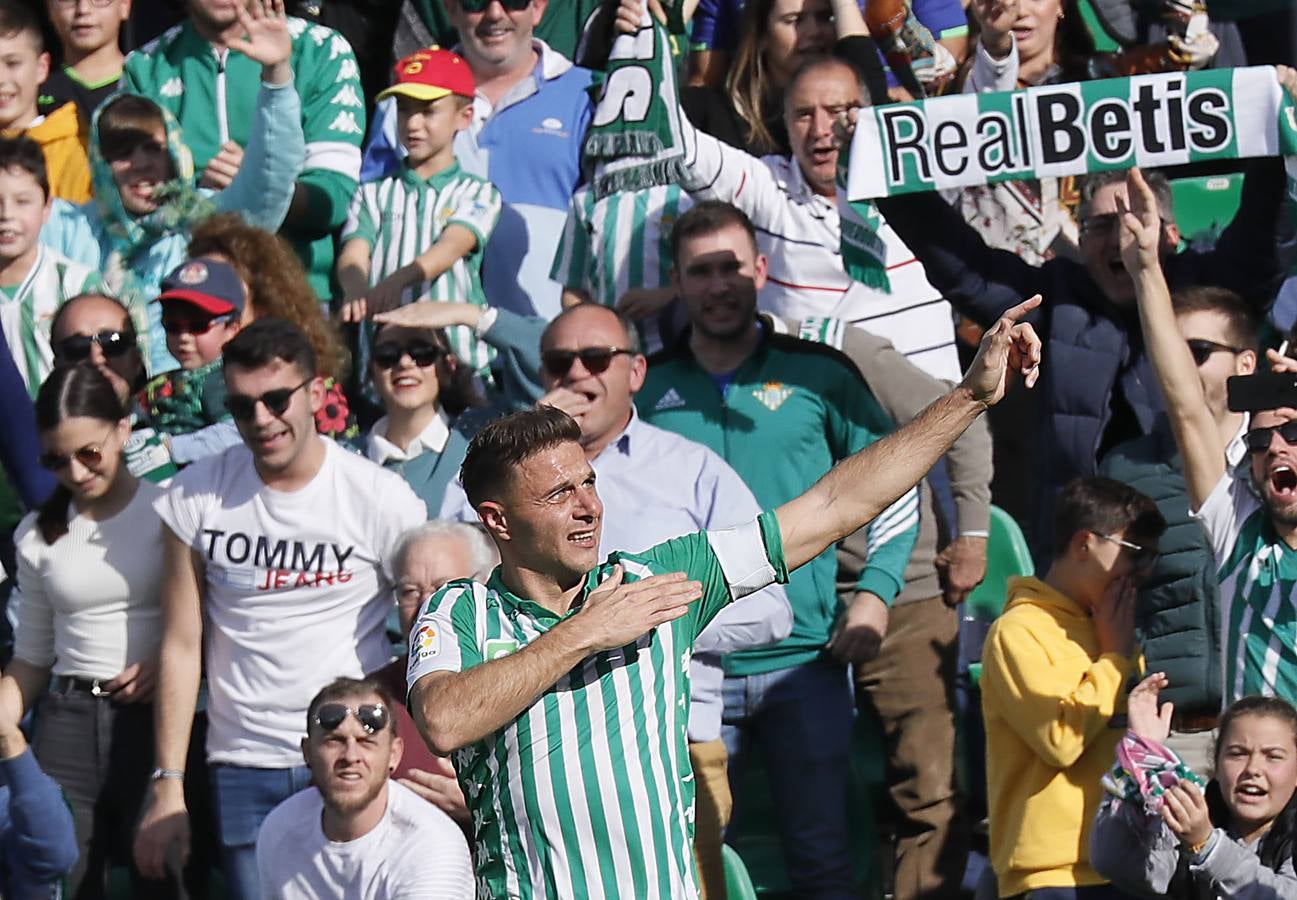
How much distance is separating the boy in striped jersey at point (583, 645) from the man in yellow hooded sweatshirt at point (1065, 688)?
1827 mm

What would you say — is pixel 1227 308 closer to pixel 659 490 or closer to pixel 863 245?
pixel 863 245

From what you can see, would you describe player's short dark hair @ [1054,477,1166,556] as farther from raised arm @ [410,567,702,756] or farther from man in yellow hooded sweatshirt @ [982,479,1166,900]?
raised arm @ [410,567,702,756]

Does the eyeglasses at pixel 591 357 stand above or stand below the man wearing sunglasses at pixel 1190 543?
above

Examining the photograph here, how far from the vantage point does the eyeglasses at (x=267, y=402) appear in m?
6.21

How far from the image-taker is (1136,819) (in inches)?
214

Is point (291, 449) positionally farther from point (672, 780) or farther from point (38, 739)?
point (672, 780)

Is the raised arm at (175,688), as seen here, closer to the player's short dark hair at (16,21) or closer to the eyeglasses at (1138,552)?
the eyeglasses at (1138,552)

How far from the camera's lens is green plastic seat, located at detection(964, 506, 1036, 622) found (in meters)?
7.39

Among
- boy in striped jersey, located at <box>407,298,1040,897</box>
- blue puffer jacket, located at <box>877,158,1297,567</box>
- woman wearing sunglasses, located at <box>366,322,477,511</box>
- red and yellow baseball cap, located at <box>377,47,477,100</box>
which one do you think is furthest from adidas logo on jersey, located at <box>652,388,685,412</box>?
boy in striped jersey, located at <box>407,298,1040,897</box>

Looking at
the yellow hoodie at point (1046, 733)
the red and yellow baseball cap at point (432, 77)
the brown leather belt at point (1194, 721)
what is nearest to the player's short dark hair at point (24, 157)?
the red and yellow baseball cap at point (432, 77)

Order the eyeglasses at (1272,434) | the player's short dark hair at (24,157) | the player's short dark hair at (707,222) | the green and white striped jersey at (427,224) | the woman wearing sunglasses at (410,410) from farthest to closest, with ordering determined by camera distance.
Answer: the green and white striped jersey at (427,224) < the player's short dark hair at (24,157) < the woman wearing sunglasses at (410,410) < the player's short dark hair at (707,222) < the eyeglasses at (1272,434)

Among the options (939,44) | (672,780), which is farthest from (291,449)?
(939,44)

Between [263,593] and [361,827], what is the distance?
2.86ft

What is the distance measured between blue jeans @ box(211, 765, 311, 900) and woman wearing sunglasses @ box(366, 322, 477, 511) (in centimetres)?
111
